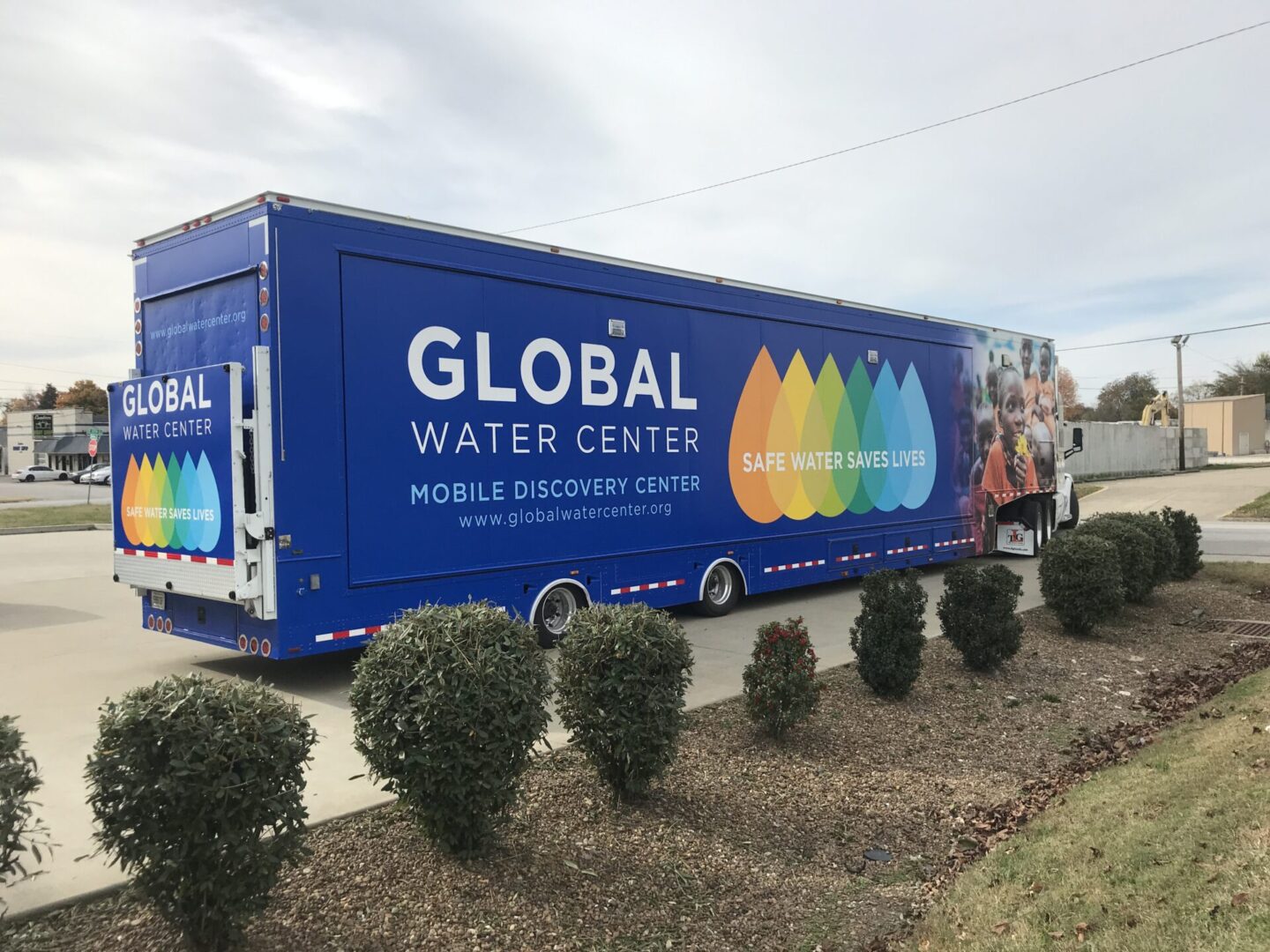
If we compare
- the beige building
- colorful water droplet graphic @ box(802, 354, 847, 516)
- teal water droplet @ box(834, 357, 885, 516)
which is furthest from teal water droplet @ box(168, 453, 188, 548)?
the beige building

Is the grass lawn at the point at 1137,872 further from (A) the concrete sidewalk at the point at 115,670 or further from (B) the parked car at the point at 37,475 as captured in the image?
(B) the parked car at the point at 37,475

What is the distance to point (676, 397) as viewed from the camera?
9.90 m

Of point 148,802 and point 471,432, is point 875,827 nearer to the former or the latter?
point 148,802

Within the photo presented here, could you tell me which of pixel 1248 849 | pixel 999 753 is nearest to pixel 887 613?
pixel 999 753

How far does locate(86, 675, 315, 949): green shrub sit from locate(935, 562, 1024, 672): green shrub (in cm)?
607

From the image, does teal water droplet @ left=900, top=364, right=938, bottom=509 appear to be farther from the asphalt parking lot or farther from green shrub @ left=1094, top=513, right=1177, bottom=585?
green shrub @ left=1094, top=513, right=1177, bottom=585

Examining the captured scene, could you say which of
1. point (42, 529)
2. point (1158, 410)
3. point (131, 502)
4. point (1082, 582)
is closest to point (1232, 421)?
point (1158, 410)

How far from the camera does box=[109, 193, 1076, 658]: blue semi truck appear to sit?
669 cm

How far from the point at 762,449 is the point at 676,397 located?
1601 mm

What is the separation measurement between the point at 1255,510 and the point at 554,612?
25265 mm

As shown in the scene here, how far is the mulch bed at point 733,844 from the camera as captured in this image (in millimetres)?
3523

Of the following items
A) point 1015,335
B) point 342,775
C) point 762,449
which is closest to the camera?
point 342,775

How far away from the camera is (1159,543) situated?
36.1ft

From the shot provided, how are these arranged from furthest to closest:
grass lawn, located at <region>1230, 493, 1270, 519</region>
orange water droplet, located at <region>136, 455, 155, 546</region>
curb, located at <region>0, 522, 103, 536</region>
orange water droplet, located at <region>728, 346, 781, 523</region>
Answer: grass lawn, located at <region>1230, 493, 1270, 519</region> → curb, located at <region>0, 522, 103, 536</region> → orange water droplet, located at <region>728, 346, 781, 523</region> → orange water droplet, located at <region>136, 455, 155, 546</region>
